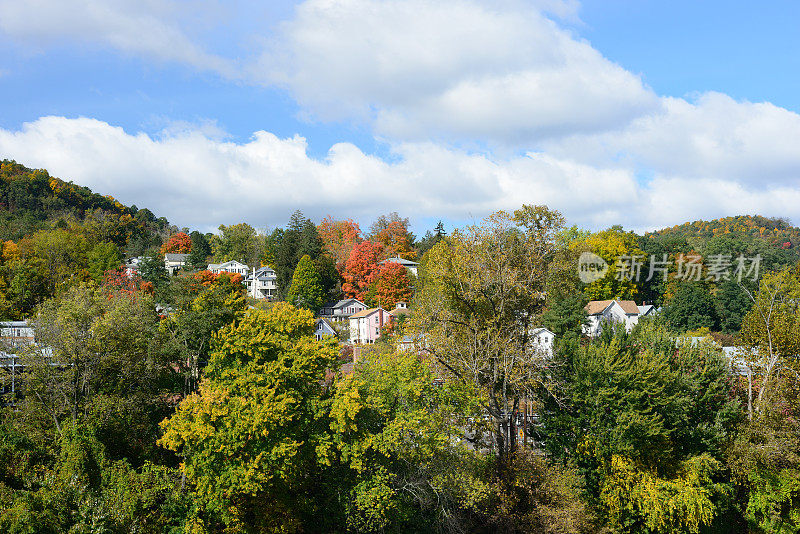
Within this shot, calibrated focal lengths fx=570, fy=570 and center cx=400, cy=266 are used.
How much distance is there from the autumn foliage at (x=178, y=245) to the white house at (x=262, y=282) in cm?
2140

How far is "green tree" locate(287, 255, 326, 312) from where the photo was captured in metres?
69.8

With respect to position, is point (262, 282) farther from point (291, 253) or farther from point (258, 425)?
point (258, 425)

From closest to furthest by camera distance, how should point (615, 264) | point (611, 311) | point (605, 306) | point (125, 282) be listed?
point (125, 282) → point (605, 306) → point (611, 311) → point (615, 264)

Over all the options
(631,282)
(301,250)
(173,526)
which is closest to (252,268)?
(301,250)

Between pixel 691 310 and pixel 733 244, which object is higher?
pixel 733 244

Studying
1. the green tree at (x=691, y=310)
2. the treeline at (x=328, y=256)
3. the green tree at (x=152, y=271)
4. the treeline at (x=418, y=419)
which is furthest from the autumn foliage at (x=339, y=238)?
the treeline at (x=418, y=419)

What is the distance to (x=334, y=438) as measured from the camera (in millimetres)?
21469

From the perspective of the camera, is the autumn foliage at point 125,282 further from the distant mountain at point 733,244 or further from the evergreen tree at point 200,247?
the distant mountain at point 733,244

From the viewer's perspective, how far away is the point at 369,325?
6569 centimetres

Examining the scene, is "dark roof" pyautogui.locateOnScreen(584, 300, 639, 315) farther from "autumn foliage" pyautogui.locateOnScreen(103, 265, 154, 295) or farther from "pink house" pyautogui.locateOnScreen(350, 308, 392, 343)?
"autumn foliage" pyautogui.locateOnScreen(103, 265, 154, 295)

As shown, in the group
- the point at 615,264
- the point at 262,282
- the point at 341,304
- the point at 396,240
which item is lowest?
the point at 341,304

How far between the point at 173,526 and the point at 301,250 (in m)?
54.3

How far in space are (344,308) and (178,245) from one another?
4679 centimetres

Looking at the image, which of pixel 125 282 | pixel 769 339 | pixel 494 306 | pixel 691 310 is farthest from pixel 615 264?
pixel 125 282
